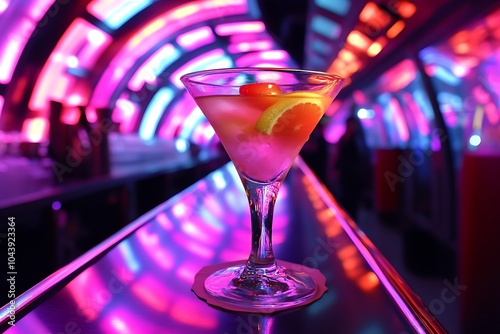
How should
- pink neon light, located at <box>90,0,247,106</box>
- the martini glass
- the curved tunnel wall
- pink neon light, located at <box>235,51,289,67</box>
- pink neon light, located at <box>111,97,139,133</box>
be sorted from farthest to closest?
1. pink neon light, located at <box>235,51,289,67</box>
2. pink neon light, located at <box>111,97,139,133</box>
3. pink neon light, located at <box>90,0,247,106</box>
4. the curved tunnel wall
5. the martini glass

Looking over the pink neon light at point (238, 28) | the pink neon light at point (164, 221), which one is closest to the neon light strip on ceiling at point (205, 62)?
the pink neon light at point (238, 28)

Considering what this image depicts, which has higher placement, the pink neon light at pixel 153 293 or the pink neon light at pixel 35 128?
the pink neon light at pixel 35 128

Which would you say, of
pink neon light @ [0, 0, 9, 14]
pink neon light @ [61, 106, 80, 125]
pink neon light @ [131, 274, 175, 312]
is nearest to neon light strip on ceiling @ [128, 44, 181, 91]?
pink neon light @ [0, 0, 9, 14]

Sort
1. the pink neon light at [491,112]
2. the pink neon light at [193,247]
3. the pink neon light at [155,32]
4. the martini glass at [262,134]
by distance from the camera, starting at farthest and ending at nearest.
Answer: the pink neon light at [155,32]
the pink neon light at [491,112]
the pink neon light at [193,247]
the martini glass at [262,134]

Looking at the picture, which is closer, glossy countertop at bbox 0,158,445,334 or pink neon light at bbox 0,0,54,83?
glossy countertop at bbox 0,158,445,334

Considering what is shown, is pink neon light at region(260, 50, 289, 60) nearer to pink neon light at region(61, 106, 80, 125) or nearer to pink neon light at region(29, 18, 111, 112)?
pink neon light at region(29, 18, 111, 112)

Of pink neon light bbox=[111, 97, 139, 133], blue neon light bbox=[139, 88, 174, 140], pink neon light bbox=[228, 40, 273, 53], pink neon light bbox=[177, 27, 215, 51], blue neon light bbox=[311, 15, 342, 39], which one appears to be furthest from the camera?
blue neon light bbox=[139, 88, 174, 140]

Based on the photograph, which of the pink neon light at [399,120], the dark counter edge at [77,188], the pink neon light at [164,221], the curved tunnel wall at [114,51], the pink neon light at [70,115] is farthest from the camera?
the pink neon light at [399,120]

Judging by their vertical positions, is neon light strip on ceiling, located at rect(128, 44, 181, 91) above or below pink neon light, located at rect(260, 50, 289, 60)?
below

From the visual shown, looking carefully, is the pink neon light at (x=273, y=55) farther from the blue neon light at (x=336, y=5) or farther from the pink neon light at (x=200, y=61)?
the blue neon light at (x=336, y=5)

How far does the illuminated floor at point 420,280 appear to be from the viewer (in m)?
2.84

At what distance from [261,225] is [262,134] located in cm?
17

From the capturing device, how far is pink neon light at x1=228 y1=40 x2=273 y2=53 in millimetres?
10604

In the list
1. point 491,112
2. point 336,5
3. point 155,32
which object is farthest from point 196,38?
point 491,112
